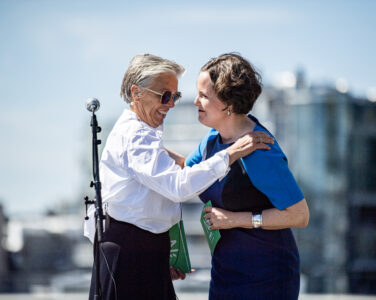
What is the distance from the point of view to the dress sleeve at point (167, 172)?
216 cm

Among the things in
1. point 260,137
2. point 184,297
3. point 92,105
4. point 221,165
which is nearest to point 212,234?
point 221,165

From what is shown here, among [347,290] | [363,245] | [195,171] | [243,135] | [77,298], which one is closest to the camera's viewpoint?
[195,171]

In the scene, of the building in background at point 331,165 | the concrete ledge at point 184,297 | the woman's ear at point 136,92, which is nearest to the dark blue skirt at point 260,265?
the woman's ear at point 136,92

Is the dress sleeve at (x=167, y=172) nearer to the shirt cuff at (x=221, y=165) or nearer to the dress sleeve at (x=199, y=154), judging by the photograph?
the shirt cuff at (x=221, y=165)

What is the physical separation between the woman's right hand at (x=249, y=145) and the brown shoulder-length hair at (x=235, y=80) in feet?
0.44

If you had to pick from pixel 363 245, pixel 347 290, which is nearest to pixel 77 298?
pixel 347 290

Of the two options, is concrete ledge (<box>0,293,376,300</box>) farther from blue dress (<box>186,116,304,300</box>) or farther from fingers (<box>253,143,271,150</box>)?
fingers (<box>253,143,271,150</box>)

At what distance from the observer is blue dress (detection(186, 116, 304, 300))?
2.22 metres

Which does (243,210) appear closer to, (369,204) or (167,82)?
(167,82)

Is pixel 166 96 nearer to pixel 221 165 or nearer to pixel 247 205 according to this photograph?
pixel 221 165

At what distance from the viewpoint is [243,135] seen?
234 centimetres

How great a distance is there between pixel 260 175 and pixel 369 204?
4054 cm

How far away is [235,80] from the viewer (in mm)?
2254

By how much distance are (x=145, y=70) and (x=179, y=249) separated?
28.7 inches
